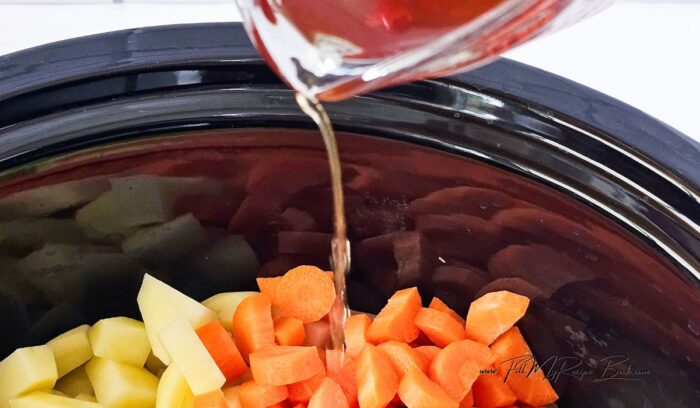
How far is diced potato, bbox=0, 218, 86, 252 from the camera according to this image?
3.35ft

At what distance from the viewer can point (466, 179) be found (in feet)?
3.33

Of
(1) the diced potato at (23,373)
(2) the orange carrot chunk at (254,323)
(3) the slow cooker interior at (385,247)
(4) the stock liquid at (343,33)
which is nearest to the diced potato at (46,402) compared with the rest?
(1) the diced potato at (23,373)

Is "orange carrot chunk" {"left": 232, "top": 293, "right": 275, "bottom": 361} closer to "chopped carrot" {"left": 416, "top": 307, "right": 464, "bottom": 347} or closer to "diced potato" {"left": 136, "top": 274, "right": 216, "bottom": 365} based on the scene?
"diced potato" {"left": 136, "top": 274, "right": 216, "bottom": 365}

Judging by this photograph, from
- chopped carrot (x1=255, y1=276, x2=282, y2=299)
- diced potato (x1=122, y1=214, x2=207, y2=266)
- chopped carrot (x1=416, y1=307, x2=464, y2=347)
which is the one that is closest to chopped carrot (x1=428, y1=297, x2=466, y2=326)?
chopped carrot (x1=416, y1=307, x2=464, y2=347)

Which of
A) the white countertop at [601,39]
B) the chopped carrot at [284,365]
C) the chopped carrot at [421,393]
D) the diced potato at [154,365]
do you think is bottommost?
the chopped carrot at [421,393]

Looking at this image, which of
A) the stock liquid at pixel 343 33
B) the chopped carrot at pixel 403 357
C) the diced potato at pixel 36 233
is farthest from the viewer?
the chopped carrot at pixel 403 357

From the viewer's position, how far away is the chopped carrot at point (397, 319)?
1.16 metres

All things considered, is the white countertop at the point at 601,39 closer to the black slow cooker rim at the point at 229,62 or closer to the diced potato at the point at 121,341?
the black slow cooker rim at the point at 229,62

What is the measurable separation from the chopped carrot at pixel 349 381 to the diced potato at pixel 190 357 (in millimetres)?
171

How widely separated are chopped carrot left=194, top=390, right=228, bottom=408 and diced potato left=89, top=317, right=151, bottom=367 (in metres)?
0.12

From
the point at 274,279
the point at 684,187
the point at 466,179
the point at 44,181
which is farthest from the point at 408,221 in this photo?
the point at 44,181

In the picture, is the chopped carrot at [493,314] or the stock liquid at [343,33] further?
the chopped carrot at [493,314]

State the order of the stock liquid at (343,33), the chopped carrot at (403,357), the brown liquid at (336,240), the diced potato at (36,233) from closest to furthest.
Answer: the stock liquid at (343,33) < the brown liquid at (336,240) < the diced potato at (36,233) < the chopped carrot at (403,357)

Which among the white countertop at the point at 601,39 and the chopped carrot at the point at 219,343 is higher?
the white countertop at the point at 601,39
